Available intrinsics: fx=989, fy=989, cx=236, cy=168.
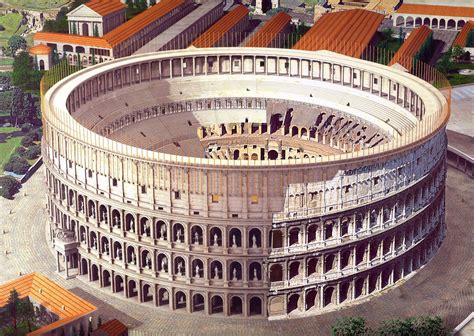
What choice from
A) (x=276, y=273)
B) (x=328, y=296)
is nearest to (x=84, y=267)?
(x=276, y=273)

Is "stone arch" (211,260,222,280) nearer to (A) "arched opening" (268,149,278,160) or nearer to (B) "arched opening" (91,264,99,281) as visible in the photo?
(B) "arched opening" (91,264,99,281)

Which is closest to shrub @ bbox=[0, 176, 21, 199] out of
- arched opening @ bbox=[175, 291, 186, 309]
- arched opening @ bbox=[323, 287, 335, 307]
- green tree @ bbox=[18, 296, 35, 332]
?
arched opening @ bbox=[175, 291, 186, 309]

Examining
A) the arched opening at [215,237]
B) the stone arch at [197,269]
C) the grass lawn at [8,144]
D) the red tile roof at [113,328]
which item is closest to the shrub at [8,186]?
the grass lawn at [8,144]

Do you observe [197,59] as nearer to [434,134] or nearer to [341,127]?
[341,127]

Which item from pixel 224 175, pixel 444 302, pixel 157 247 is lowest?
pixel 444 302

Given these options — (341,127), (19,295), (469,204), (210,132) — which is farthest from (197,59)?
(19,295)

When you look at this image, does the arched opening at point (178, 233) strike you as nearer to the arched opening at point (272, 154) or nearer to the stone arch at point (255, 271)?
the stone arch at point (255, 271)
